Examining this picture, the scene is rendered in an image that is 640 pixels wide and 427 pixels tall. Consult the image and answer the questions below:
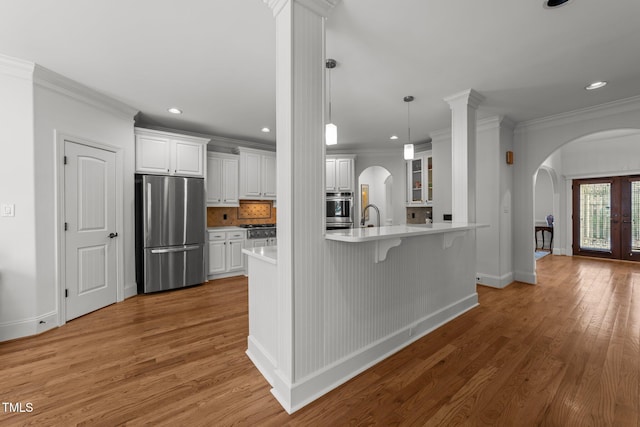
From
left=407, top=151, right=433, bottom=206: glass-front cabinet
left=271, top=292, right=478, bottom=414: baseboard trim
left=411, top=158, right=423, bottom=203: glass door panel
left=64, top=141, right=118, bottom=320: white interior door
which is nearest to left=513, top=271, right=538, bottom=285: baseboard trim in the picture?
left=407, top=151, right=433, bottom=206: glass-front cabinet

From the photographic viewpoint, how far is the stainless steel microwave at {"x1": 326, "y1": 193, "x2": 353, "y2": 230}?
20.2 ft

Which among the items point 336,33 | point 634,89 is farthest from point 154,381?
point 634,89

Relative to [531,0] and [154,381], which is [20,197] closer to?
[154,381]

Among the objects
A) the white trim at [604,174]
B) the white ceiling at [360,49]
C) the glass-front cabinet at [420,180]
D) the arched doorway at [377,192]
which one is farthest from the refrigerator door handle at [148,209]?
the white trim at [604,174]

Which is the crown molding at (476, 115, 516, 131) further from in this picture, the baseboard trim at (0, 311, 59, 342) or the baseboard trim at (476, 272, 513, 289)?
the baseboard trim at (0, 311, 59, 342)

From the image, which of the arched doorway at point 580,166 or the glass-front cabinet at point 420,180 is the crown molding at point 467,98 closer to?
the glass-front cabinet at point 420,180

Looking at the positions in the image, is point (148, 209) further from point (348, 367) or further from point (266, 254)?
point (348, 367)

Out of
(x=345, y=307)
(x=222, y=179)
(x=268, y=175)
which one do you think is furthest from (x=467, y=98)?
(x=222, y=179)

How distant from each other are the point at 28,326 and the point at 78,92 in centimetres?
254

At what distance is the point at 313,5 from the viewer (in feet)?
5.65

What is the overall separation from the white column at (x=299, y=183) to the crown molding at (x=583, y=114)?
4230 mm

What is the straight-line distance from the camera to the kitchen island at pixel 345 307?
68.4 inches

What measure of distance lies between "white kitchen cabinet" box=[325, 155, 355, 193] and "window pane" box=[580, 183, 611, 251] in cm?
585

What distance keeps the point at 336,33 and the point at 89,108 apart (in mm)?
3116
